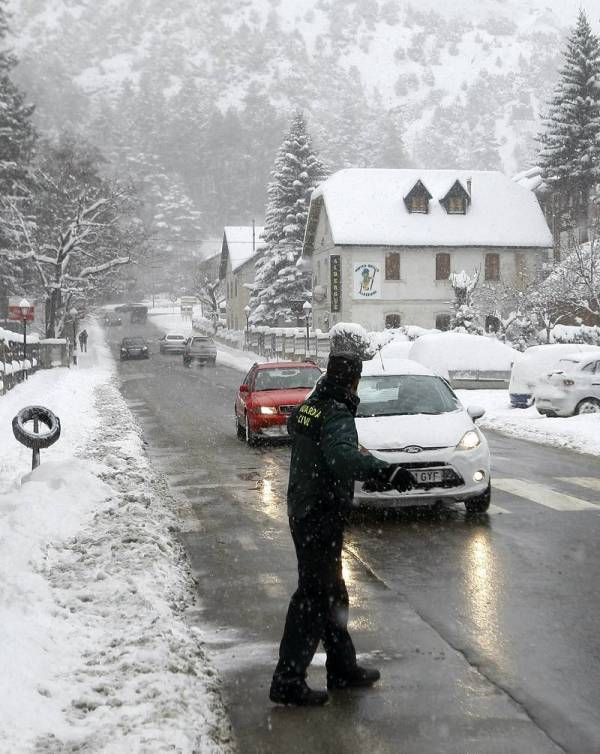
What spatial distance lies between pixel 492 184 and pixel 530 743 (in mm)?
58603

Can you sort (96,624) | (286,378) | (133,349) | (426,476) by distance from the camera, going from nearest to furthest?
(96,624) → (426,476) → (286,378) → (133,349)

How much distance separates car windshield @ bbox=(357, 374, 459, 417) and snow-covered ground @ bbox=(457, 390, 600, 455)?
5758 millimetres

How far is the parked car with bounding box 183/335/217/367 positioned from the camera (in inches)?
2108

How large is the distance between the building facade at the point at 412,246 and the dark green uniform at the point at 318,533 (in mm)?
49994

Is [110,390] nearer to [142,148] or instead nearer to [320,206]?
[320,206]

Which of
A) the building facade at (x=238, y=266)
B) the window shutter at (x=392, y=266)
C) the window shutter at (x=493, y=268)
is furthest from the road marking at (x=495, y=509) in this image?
the building facade at (x=238, y=266)

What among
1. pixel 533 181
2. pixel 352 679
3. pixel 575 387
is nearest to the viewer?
pixel 352 679

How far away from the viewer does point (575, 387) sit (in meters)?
20.5

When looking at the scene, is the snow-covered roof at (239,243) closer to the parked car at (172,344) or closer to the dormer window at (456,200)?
the parked car at (172,344)

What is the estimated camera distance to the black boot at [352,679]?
4.91 metres

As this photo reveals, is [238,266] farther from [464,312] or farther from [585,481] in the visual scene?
[585,481]

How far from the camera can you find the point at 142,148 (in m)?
150

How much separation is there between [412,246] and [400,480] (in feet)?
168

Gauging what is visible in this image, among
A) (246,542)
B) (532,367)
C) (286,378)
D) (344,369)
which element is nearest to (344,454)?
(344,369)
